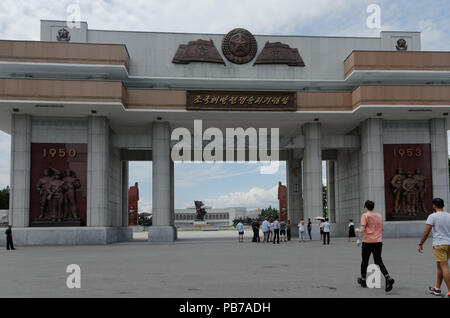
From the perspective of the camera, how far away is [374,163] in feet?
116

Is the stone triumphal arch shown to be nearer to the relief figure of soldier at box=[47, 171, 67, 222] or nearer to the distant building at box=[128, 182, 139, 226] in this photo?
the relief figure of soldier at box=[47, 171, 67, 222]

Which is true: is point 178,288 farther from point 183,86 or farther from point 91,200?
point 183,86

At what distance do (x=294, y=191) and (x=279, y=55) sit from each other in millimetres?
13465

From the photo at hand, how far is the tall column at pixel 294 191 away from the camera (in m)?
43.9

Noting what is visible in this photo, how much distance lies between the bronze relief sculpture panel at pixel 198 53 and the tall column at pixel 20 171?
11382 mm

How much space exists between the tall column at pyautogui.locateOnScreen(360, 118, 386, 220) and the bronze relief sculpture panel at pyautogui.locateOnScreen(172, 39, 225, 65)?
39.0 feet

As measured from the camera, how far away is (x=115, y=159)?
39.0 m

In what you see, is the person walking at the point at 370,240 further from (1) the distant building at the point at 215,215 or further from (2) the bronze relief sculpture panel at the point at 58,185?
(1) the distant building at the point at 215,215

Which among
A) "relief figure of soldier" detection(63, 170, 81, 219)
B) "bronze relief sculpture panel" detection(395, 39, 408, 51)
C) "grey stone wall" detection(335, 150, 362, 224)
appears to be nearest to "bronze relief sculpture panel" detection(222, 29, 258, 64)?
"bronze relief sculpture panel" detection(395, 39, 408, 51)

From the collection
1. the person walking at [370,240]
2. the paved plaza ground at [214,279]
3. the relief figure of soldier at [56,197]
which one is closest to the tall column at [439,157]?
the paved plaza ground at [214,279]

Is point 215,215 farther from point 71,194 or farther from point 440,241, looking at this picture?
point 440,241

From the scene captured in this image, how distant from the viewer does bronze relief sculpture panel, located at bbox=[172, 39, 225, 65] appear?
1394 inches
